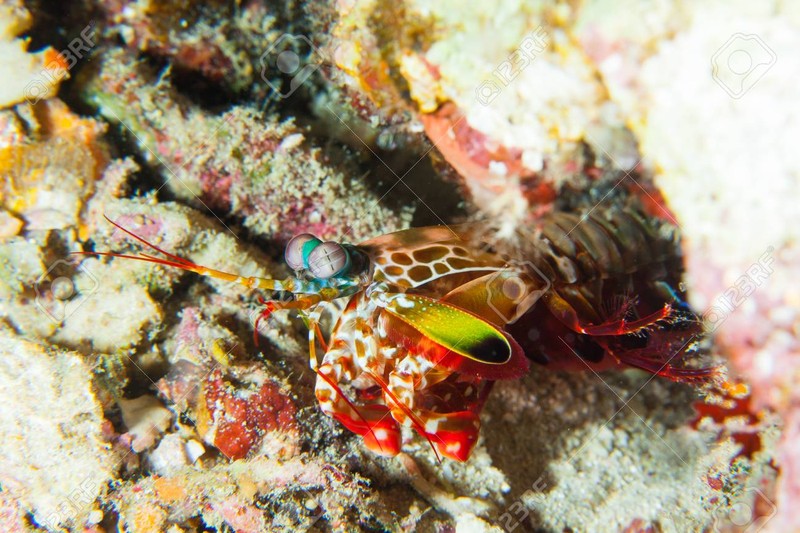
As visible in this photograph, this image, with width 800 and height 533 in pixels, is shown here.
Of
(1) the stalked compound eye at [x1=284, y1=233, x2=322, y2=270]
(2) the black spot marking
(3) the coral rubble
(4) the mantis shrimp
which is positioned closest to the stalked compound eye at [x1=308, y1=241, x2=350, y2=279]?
(4) the mantis shrimp

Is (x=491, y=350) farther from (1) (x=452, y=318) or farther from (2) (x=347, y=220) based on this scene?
(2) (x=347, y=220)

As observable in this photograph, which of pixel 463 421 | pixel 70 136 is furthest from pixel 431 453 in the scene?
pixel 70 136

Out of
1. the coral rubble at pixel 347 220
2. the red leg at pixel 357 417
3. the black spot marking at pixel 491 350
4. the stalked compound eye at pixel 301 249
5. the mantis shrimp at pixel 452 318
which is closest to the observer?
the coral rubble at pixel 347 220

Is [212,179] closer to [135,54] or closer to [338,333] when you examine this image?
[135,54]

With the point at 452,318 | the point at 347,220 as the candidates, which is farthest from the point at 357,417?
the point at 347,220

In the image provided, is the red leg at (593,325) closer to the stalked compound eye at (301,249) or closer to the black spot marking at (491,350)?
the black spot marking at (491,350)

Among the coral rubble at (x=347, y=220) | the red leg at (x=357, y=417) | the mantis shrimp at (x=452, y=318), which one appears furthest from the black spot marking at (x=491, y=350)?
the red leg at (x=357, y=417)
